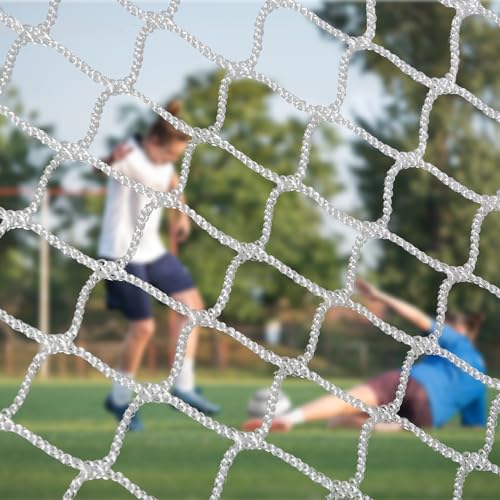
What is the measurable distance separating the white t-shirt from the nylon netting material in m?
1.52

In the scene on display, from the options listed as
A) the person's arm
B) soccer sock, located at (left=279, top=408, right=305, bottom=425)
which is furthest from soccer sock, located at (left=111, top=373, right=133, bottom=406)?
the person's arm

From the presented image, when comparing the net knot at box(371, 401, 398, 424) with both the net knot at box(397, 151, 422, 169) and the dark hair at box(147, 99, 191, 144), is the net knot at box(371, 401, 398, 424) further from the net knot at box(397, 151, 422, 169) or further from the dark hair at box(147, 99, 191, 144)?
the dark hair at box(147, 99, 191, 144)

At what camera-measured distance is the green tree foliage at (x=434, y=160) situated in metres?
8.84

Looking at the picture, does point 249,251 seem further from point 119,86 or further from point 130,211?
point 130,211

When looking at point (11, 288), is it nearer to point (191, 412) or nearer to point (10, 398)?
point (10, 398)

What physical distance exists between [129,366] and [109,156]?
0.56 m

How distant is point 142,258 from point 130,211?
0.46 ft

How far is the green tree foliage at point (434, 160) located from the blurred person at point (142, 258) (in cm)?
635

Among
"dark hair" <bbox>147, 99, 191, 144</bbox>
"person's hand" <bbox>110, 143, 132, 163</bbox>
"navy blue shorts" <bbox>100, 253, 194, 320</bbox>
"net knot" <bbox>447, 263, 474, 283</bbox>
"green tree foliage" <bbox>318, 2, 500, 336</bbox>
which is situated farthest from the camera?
"green tree foliage" <bbox>318, 2, 500, 336</bbox>

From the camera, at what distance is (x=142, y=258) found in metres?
2.54

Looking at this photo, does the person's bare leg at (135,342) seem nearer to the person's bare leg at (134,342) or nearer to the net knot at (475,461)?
the person's bare leg at (134,342)

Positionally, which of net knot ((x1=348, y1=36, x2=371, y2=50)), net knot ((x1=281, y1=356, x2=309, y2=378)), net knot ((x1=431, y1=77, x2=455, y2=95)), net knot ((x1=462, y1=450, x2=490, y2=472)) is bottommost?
net knot ((x1=281, y1=356, x2=309, y2=378))

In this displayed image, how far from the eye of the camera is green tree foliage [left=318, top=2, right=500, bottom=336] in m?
8.84

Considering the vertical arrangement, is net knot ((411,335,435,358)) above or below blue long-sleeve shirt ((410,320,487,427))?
below
